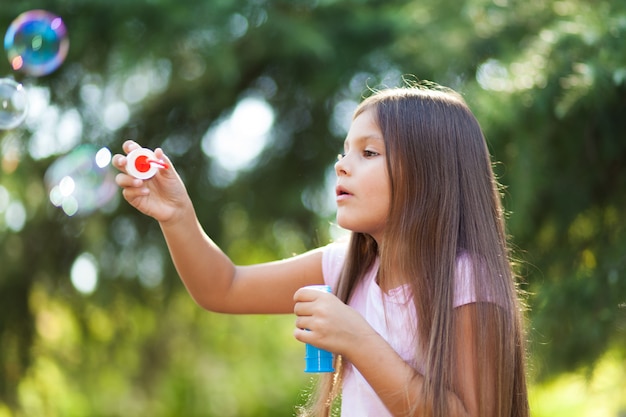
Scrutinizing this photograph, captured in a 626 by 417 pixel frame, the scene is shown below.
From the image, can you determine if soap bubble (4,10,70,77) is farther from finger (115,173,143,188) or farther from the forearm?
the forearm

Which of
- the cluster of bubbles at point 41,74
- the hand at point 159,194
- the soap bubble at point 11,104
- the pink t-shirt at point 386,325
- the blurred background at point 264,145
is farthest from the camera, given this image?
the soap bubble at point 11,104

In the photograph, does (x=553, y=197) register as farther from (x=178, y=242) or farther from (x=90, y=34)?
(x=90, y=34)

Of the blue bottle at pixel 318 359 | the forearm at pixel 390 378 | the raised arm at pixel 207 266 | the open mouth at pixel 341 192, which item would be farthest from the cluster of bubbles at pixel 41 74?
the forearm at pixel 390 378

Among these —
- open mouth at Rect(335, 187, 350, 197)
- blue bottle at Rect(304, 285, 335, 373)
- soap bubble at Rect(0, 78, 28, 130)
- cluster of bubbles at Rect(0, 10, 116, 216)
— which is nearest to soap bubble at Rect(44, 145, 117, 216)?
cluster of bubbles at Rect(0, 10, 116, 216)

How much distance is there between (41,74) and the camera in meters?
3.05

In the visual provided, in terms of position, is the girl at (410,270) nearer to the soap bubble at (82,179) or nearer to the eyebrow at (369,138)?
the eyebrow at (369,138)

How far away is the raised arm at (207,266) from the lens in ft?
6.03

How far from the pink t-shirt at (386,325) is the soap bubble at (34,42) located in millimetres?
1525

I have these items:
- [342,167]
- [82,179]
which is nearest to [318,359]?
[342,167]

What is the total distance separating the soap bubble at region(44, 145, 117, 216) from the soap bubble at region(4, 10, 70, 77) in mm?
344

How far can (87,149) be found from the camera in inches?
124

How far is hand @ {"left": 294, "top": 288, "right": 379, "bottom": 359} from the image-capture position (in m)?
1.55

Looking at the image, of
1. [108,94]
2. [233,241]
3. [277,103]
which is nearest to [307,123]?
[277,103]

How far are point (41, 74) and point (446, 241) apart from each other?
1.90 meters
